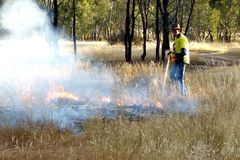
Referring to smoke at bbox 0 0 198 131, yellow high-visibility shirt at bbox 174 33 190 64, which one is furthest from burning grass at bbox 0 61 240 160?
yellow high-visibility shirt at bbox 174 33 190 64

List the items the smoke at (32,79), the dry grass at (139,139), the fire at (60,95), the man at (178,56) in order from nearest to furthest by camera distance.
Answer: the dry grass at (139,139), the smoke at (32,79), the fire at (60,95), the man at (178,56)

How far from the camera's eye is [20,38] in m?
17.4

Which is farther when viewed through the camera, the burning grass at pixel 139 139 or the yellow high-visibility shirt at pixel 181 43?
the yellow high-visibility shirt at pixel 181 43

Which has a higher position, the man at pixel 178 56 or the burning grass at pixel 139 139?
the man at pixel 178 56

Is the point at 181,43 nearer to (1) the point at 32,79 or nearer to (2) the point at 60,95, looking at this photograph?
(2) the point at 60,95

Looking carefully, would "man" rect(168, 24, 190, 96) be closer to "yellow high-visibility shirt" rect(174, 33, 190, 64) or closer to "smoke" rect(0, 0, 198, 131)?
"yellow high-visibility shirt" rect(174, 33, 190, 64)

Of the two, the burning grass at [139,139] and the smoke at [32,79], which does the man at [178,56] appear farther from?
the burning grass at [139,139]

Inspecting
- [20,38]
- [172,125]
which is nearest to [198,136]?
[172,125]

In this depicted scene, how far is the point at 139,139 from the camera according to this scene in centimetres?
674

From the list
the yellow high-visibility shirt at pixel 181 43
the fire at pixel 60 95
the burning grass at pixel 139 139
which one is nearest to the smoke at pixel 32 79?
the fire at pixel 60 95

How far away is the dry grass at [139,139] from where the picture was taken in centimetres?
628

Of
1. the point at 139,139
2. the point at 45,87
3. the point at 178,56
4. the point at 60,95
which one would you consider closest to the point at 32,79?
the point at 45,87

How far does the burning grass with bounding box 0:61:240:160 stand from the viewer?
6.29m

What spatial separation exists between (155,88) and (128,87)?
1378 mm
